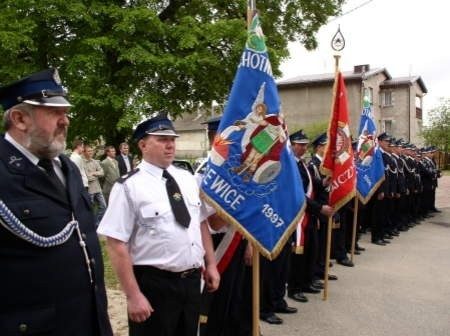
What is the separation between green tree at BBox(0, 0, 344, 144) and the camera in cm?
1285

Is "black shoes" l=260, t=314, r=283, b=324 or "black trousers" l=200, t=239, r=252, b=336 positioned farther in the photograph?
"black shoes" l=260, t=314, r=283, b=324

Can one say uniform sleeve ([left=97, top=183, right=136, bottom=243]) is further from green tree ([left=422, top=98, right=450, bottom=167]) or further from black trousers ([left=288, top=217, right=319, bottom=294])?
green tree ([left=422, top=98, right=450, bottom=167])

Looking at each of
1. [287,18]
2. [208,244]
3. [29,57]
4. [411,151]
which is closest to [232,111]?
[208,244]

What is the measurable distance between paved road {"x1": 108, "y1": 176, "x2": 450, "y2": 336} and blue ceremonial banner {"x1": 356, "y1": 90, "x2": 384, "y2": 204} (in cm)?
128

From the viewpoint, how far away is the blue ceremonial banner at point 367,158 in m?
7.89

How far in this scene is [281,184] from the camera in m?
3.76

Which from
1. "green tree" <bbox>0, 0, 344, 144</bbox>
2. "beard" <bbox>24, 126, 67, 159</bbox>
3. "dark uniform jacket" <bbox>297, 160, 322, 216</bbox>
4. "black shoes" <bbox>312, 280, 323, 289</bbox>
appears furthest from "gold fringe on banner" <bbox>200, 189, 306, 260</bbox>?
"green tree" <bbox>0, 0, 344, 144</bbox>

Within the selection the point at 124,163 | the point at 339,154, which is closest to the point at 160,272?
the point at 339,154

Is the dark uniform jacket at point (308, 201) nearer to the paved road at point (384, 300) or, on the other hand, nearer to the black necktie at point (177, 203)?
the paved road at point (384, 300)

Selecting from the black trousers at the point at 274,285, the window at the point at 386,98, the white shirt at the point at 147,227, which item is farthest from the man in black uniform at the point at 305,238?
the window at the point at 386,98

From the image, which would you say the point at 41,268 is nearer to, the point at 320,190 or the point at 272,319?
the point at 272,319

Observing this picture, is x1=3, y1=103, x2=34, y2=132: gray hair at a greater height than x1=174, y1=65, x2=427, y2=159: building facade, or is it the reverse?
x1=174, y1=65, x2=427, y2=159: building facade

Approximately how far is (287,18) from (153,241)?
15.6 meters

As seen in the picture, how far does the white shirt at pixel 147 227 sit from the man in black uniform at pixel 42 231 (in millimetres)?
484
